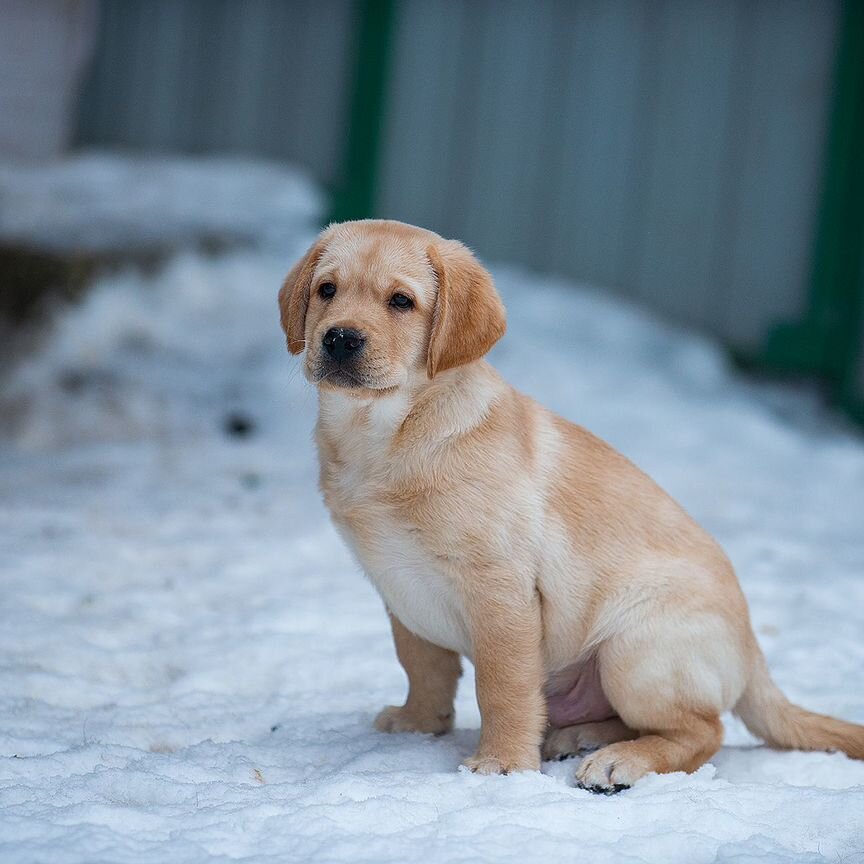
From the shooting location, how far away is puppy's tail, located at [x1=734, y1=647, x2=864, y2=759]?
314 cm

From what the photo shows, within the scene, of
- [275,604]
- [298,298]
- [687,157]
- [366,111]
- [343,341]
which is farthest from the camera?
[366,111]

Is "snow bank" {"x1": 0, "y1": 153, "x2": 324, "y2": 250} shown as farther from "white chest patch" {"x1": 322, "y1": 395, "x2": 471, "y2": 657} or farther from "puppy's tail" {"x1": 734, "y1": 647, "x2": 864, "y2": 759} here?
"puppy's tail" {"x1": 734, "y1": 647, "x2": 864, "y2": 759}

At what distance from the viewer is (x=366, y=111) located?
8414mm

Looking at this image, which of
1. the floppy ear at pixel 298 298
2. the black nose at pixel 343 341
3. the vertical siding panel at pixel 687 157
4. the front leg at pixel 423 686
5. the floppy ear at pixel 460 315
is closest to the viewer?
the black nose at pixel 343 341

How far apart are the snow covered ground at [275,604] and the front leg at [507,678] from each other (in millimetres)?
119

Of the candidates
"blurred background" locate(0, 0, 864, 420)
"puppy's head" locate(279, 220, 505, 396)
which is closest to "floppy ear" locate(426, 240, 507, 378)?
"puppy's head" locate(279, 220, 505, 396)

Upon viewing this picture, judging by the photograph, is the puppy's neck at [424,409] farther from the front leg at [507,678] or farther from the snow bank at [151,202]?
the snow bank at [151,202]

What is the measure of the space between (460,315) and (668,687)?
1087 millimetres

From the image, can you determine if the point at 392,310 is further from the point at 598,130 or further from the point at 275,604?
the point at 598,130

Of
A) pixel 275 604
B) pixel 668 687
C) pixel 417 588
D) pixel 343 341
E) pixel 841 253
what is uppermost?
pixel 841 253

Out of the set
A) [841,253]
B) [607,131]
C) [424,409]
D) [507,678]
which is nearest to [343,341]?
[424,409]

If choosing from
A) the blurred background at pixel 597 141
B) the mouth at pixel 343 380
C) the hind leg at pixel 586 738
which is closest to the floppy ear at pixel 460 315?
the mouth at pixel 343 380

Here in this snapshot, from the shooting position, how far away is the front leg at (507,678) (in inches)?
111

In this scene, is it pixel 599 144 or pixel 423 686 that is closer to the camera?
pixel 423 686
